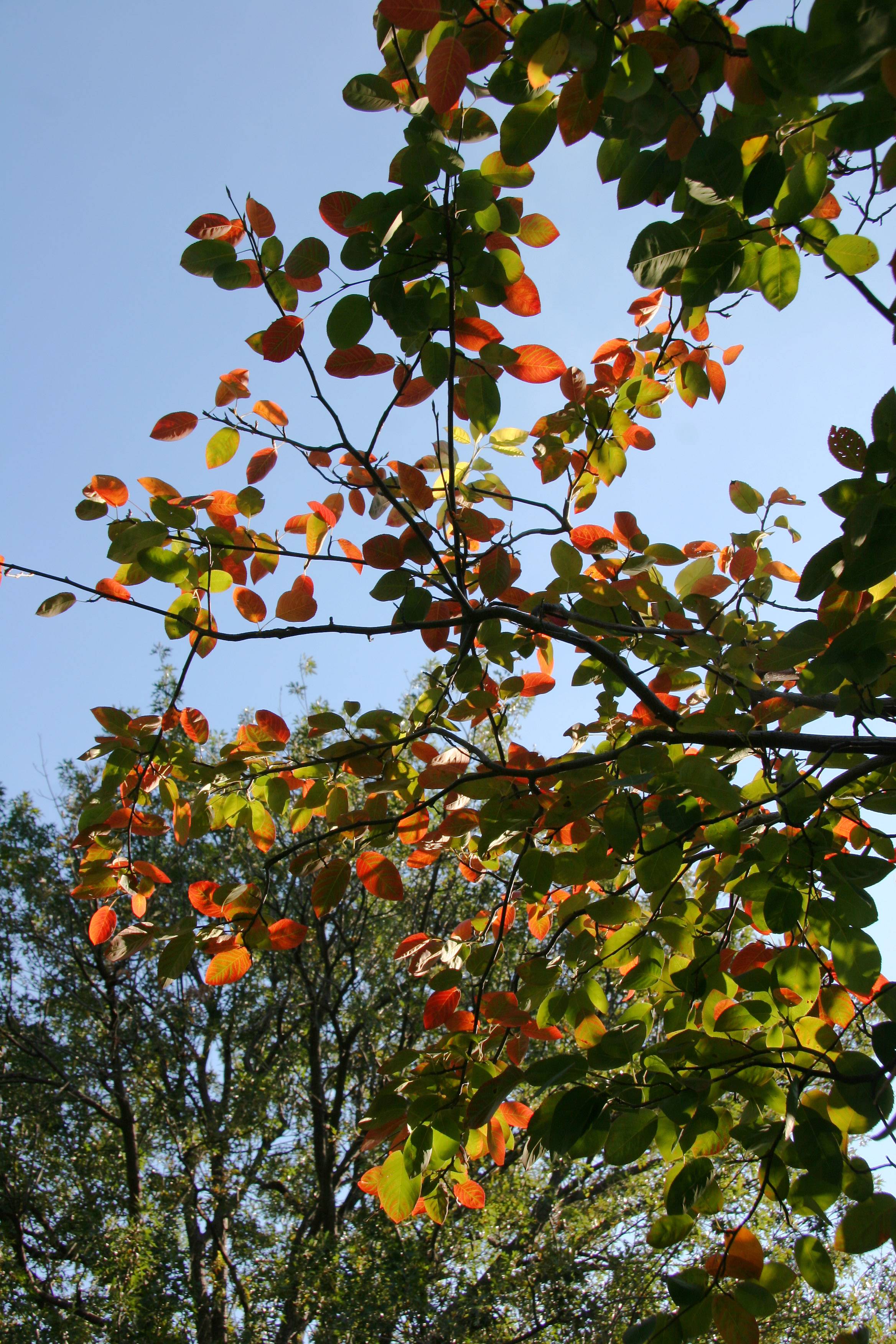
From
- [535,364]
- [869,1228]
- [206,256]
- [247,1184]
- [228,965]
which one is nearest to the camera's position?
[869,1228]

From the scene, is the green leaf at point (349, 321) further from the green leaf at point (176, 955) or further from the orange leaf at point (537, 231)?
the green leaf at point (176, 955)

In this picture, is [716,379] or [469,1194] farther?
[716,379]

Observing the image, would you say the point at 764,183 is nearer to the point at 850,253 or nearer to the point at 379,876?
the point at 850,253

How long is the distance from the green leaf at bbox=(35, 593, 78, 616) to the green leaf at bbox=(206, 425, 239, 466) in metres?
0.41

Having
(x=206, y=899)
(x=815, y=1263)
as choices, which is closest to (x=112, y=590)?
(x=206, y=899)

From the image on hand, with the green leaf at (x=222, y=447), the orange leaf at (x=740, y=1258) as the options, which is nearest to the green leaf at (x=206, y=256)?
the green leaf at (x=222, y=447)

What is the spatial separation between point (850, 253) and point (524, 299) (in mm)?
526

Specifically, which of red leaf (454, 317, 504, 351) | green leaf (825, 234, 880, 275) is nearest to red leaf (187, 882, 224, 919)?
red leaf (454, 317, 504, 351)

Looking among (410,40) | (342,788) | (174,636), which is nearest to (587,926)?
(342,788)

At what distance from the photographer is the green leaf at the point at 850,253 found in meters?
1.25

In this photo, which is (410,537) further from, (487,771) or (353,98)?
Result: (353,98)

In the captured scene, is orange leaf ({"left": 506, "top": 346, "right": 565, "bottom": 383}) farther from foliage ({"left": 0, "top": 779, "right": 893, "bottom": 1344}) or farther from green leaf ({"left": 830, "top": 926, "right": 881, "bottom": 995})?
foliage ({"left": 0, "top": 779, "right": 893, "bottom": 1344})

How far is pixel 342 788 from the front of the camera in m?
2.07

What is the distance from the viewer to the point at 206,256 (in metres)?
1.42
